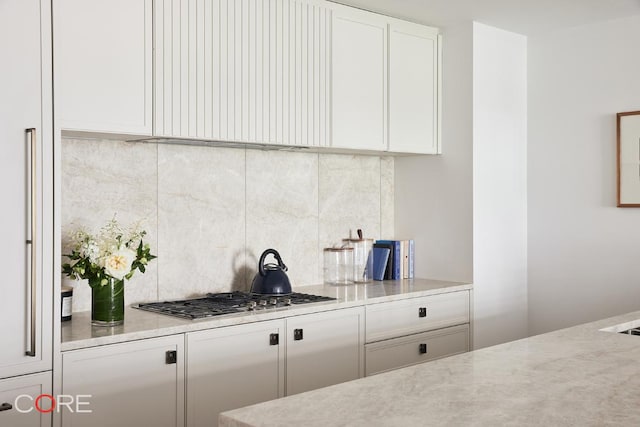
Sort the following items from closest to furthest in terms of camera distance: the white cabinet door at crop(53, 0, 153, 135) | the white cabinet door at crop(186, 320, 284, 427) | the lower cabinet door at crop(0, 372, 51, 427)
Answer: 1. the lower cabinet door at crop(0, 372, 51, 427)
2. the white cabinet door at crop(53, 0, 153, 135)
3. the white cabinet door at crop(186, 320, 284, 427)

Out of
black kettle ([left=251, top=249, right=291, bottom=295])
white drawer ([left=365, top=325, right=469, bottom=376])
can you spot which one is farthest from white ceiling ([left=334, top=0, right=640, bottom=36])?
white drawer ([left=365, top=325, right=469, bottom=376])

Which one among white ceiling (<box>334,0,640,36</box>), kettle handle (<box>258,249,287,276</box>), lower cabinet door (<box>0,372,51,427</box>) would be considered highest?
white ceiling (<box>334,0,640,36</box>)

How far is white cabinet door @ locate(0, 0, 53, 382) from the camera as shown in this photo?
2.48 m

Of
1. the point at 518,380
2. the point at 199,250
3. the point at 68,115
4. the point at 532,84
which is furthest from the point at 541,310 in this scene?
the point at 68,115

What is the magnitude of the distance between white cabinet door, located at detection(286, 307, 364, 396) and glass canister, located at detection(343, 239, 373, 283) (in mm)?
738

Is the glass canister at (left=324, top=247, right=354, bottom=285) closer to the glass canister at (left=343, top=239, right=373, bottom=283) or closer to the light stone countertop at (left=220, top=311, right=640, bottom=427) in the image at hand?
the glass canister at (left=343, top=239, right=373, bottom=283)

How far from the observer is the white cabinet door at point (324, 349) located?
11.1ft

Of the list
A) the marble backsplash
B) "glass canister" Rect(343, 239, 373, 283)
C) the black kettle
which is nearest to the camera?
the marble backsplash

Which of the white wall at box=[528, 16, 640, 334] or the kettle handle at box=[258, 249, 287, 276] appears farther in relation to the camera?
the white wall at box=[528, 16, 640, 334]

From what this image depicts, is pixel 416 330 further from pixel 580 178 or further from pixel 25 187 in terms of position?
pixel 25 187

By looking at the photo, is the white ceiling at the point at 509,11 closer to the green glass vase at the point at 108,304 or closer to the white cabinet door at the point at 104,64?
the white cabinet door at the point at 104,64

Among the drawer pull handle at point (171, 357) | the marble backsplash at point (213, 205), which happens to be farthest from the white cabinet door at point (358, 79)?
the drawer pull handle at point (171, 357)

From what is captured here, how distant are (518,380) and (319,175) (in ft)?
8.42

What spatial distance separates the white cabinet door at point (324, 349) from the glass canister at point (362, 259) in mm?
738
